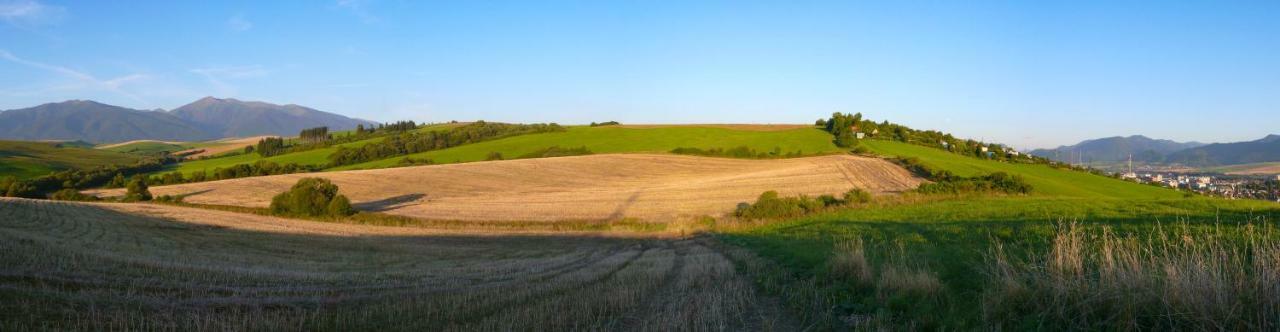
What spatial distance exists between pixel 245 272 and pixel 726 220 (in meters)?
26.8

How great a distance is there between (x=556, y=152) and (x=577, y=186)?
95.6ft

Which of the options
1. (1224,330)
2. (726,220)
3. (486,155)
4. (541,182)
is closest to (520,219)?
(726,220)

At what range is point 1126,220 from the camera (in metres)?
16.8

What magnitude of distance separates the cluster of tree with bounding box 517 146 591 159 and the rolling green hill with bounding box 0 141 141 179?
2002 inches

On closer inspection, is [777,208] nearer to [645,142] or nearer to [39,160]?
[645,142]

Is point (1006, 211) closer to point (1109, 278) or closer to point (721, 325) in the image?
point (1109, 278)

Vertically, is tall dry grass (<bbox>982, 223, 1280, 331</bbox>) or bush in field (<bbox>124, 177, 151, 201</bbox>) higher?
tall dry grass (<bbox>982, 223, 1280, 331</bbox>)

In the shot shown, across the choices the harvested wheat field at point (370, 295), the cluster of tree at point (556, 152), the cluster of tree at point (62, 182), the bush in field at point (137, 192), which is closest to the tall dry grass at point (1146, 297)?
the harvested wheat field at point (370, 295)

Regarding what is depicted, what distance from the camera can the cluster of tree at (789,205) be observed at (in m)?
37.0

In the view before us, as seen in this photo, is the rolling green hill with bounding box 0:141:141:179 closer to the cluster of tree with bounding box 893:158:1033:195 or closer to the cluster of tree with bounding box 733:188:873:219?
the cluster of tree with bounding box 733:188:873:219

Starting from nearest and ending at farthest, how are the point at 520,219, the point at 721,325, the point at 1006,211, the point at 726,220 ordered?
the point at 721,325 → the point at 1006,211 → the point at 726,220 → the point at 520,219

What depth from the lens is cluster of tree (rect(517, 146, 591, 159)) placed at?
8438 centimetres

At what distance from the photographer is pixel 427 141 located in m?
92.2

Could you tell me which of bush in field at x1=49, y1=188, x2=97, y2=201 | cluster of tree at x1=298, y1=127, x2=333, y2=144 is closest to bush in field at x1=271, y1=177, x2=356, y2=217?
bush in field at x1=49, y1=188, x2=97, y2=201
